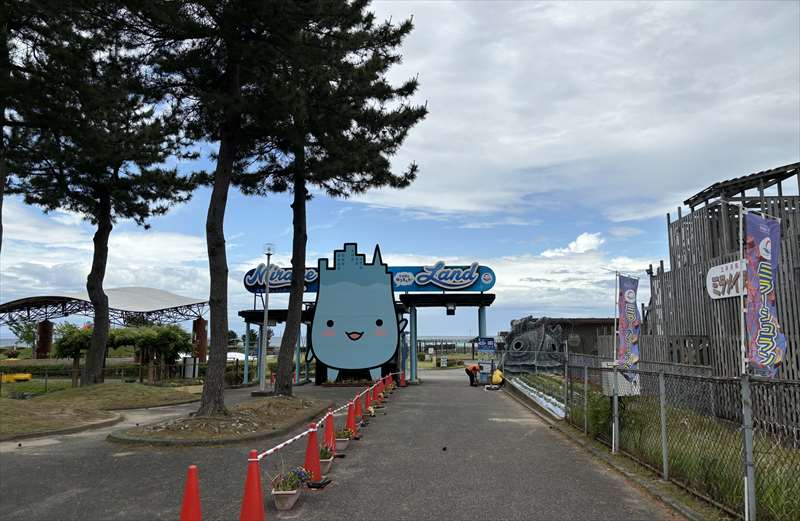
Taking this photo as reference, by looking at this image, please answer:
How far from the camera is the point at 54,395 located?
19344 millimetres

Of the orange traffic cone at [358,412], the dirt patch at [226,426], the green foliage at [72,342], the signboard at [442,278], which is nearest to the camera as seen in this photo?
the dirt patch at [226,426]

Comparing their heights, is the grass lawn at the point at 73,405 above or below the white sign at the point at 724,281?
below

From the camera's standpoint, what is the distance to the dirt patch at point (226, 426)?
11.5m

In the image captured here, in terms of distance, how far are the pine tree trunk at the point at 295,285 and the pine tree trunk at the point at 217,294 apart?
4.26 metres

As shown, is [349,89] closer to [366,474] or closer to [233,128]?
[233,128]

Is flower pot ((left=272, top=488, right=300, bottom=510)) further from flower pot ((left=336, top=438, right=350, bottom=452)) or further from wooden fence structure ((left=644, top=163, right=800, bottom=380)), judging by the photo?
wooden fence structure ((left=644, top=163, right=800, bottom=380))

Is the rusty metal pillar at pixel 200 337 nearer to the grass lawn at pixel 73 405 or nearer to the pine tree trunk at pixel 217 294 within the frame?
the grass lawn at pixel 73 405

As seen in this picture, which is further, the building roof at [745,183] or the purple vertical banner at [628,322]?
the purple vertical banner at [628,322]

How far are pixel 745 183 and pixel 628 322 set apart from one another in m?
4.32

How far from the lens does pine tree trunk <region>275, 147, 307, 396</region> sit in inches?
729

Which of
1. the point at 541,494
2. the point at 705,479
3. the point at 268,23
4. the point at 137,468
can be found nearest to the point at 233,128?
the point at 268,23

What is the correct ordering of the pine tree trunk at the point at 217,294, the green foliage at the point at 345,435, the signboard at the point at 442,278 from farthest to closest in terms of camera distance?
the signboard at the point at 442,278
the pine tree trunk at the point at 217,294
the green foliage at the point at 345,435

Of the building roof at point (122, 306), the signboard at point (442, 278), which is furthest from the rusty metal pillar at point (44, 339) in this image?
the signboard at point (442, 278)

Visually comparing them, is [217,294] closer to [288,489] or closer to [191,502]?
[288,489]
